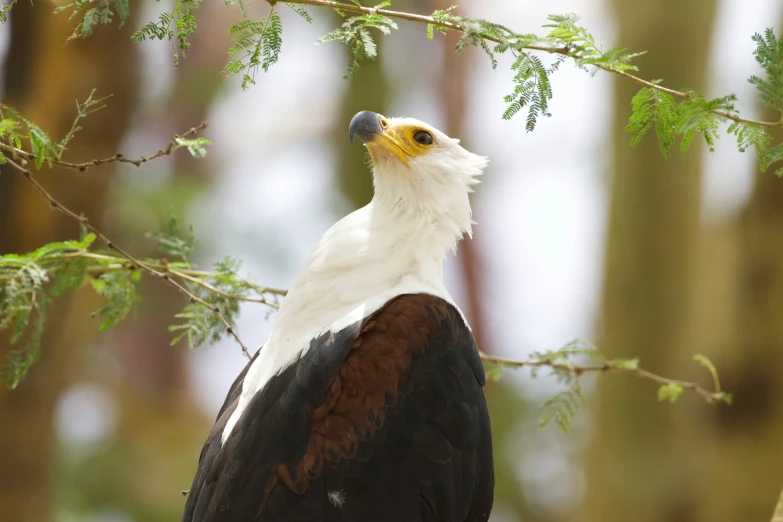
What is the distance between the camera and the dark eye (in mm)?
4273

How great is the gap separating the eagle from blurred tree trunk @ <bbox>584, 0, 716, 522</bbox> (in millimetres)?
5031

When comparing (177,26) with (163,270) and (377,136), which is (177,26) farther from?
(163,270)

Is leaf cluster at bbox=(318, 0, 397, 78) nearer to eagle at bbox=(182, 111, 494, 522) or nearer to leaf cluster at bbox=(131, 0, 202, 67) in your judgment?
leaf cluster at bbox=(131, 0, 202, 67)

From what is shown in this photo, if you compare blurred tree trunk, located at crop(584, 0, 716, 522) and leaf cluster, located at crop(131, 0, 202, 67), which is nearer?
leaf cluster, located at crop(131, 0, 202, 67)

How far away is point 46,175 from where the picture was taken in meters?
6.20

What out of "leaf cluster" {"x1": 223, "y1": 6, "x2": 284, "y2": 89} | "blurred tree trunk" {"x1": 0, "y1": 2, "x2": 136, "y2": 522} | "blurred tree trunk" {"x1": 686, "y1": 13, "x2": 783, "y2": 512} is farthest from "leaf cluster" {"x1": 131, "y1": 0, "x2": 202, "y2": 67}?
"blurred tree trunk" {"x1": 686, "y1": 13, "x2": 783, "y2": 512}

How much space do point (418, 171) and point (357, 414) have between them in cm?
140

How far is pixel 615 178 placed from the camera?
8969 millimetres

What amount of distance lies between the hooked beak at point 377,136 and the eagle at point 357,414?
60 cm

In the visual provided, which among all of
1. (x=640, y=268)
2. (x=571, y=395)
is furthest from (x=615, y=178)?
(x=571, y=395)

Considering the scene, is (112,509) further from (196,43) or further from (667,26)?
(667,26)

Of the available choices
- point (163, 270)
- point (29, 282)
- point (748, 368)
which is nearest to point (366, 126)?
point (163, 270)

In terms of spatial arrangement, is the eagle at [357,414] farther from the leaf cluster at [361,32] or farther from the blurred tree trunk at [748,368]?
the blurred tree trunk at [748,368]

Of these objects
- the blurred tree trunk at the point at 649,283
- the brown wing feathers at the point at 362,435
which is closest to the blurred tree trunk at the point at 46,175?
the brown wing feathers at the point at 362,435
